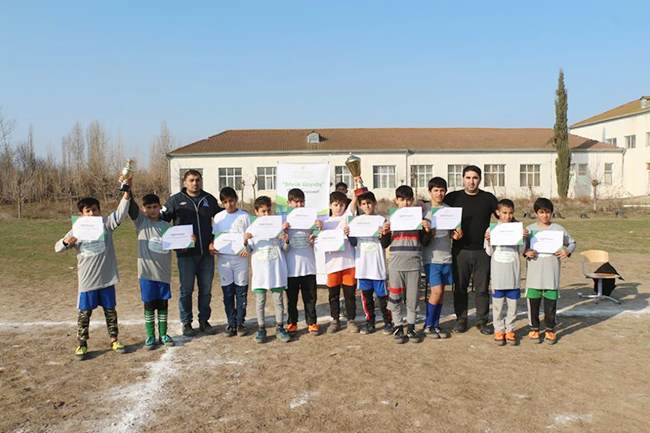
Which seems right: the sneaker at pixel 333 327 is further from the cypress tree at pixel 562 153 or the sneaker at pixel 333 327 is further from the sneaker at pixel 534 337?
the cypress tree at pixel 562 153

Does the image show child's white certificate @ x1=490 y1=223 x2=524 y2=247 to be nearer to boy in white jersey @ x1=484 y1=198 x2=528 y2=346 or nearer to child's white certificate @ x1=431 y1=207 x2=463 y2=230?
boy in white jersey @ x1=484 y1=198 x2=528 y2=346

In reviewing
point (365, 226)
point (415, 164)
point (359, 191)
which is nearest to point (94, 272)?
point (365, 226)

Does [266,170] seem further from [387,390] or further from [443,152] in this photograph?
[387,390]

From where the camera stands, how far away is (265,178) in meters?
38.3

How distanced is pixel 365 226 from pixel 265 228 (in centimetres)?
127

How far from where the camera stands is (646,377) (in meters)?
4.69

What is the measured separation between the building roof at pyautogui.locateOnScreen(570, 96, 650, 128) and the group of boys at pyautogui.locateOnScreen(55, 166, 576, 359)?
4604 cm

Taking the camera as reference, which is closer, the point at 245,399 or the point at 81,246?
the point at 245,399

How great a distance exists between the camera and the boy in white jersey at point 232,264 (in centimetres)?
624

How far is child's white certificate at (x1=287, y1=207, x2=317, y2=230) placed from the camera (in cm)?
614

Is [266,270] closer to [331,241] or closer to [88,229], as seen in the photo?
[331,241]

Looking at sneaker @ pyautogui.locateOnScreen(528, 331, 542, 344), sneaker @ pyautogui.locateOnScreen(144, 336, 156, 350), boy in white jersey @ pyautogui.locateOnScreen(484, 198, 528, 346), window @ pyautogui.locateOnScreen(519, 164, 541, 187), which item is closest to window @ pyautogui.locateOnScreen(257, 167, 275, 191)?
window @ pyautogui.locateOnScreen(519, 164, 541, 187)

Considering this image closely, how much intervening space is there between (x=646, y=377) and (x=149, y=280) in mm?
5470

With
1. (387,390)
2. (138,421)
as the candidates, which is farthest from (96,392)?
(387,390)
